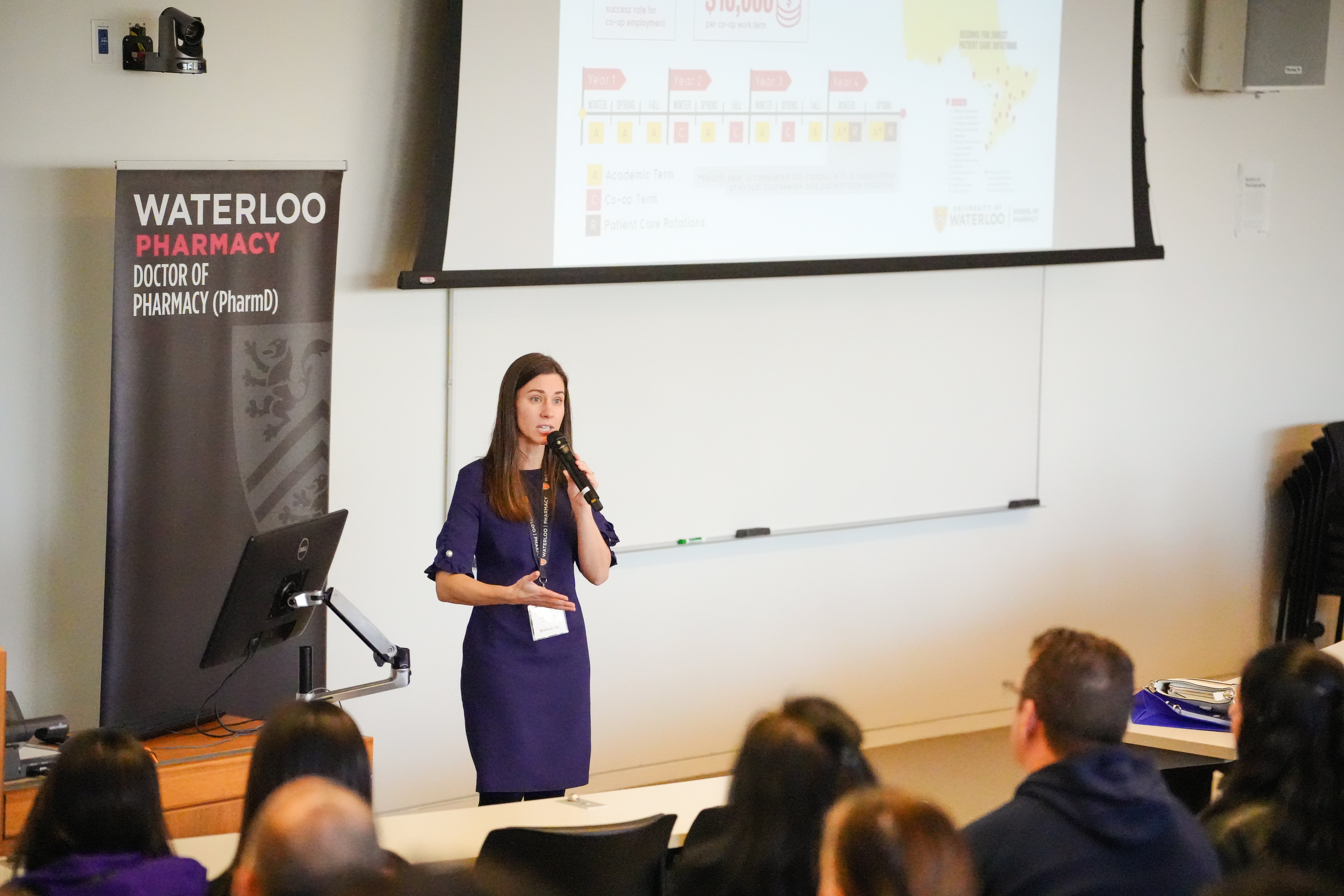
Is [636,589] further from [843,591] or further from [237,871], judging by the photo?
[237,871]

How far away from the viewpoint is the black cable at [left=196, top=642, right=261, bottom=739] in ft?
12.3

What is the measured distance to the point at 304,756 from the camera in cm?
212

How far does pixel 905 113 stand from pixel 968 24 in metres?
0.44

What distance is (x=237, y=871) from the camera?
1770 millimetres

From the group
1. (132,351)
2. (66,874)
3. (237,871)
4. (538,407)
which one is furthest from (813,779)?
(132,351)

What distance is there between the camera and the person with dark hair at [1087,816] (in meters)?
2.05

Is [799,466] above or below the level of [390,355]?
below

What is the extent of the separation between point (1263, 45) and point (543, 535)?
4.02m

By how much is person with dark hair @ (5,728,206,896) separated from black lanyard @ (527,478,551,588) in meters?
1.27

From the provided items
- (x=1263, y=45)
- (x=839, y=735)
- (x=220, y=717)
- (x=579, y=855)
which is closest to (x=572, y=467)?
(x=579, y=855)

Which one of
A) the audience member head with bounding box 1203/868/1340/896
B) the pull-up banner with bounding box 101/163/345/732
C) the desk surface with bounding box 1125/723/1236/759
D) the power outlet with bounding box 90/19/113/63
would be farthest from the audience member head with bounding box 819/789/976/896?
the power outlet with bounding box 90/19/113/63

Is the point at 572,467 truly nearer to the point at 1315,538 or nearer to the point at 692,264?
the point at 692,264

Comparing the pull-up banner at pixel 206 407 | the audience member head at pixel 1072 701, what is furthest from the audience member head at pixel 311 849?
the pull-up banner at pixel 206 407

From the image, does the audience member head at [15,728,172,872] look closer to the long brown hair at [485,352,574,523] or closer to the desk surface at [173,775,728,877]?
the desk surface at [173,775,728,877]
